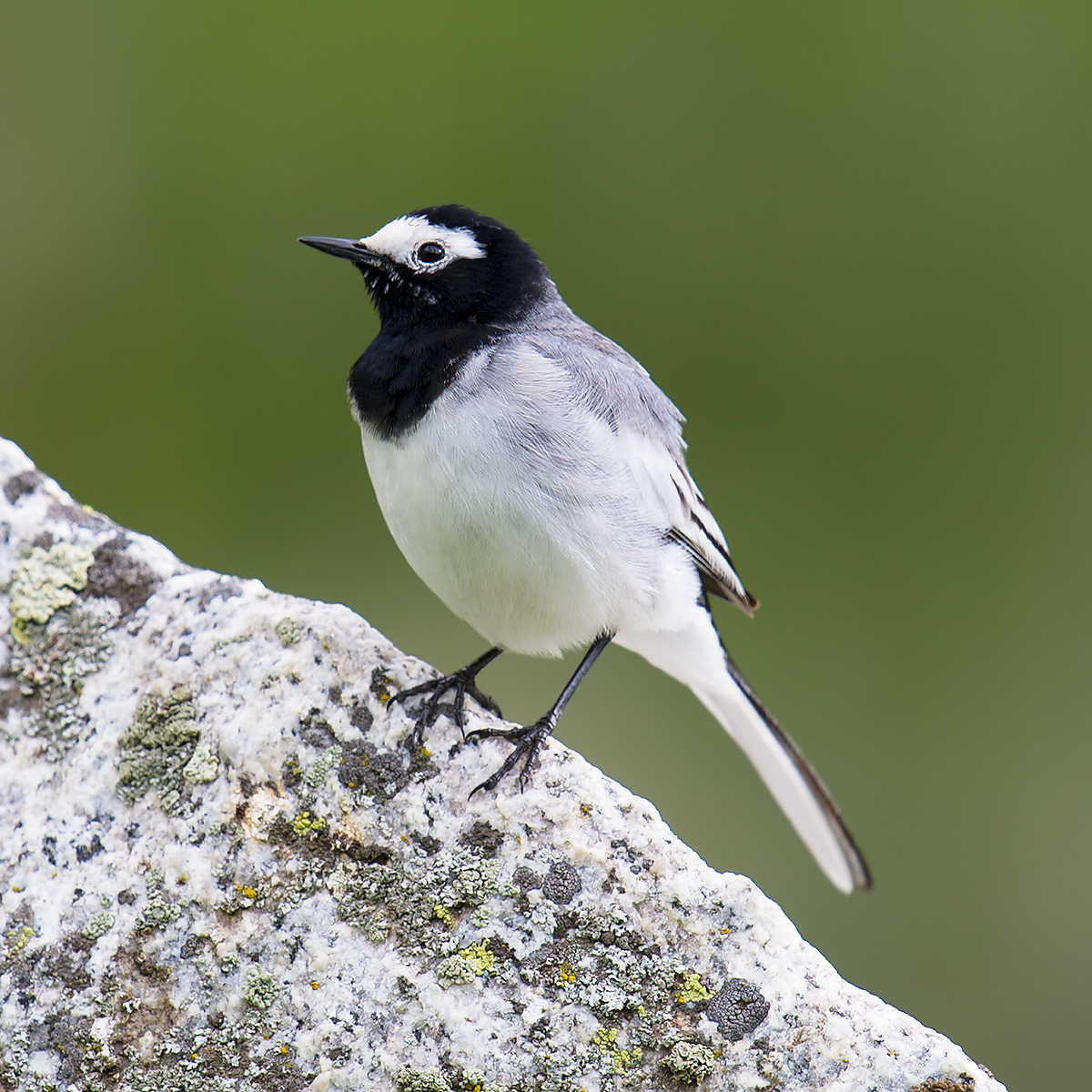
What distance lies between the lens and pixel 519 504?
3057mm

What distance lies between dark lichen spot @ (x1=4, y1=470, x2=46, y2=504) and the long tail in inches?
82.5

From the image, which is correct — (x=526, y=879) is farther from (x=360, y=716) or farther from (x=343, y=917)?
(x=360, y=716)

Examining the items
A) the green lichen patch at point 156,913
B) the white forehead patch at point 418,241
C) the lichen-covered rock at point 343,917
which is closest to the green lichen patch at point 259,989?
the lichen-covered rock at point 343,917

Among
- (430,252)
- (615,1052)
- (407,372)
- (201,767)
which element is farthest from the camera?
(430,252)

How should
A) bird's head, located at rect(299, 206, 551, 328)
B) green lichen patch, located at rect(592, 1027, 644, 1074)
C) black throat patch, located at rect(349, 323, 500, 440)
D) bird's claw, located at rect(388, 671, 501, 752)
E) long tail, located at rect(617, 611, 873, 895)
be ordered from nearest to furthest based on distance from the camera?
green lichen patch, located at rect(592, 1027, 644, 1074) → bird's claw, located at rect(388, 671, 501, 752) → black throat patch, located at rect(349, 323, 500, 440) → bird's head, located at rect(299, 206, 551, 328) → long tail, located at rect(617, 611, 873, 895)

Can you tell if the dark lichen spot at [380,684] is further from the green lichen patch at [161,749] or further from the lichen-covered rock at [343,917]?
the green lichen patch at [161,749]

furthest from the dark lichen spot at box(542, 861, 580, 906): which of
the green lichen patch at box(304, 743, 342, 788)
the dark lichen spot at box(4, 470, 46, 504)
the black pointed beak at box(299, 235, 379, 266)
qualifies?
the black pointed beak at box(299, 235, 379, 266)

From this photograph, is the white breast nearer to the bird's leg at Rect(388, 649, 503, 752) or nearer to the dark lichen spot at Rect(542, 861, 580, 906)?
the bird's leg at Rect(388, 649, 503, 752)

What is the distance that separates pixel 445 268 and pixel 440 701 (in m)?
1.40

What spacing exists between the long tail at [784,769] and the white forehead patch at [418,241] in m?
1.55

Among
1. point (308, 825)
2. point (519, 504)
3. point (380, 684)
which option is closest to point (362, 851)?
point (308, 825)

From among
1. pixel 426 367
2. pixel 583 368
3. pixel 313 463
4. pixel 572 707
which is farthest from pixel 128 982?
pixel 313 463

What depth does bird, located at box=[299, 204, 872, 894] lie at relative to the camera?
3.07m

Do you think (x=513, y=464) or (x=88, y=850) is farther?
(x=513, y=464)
